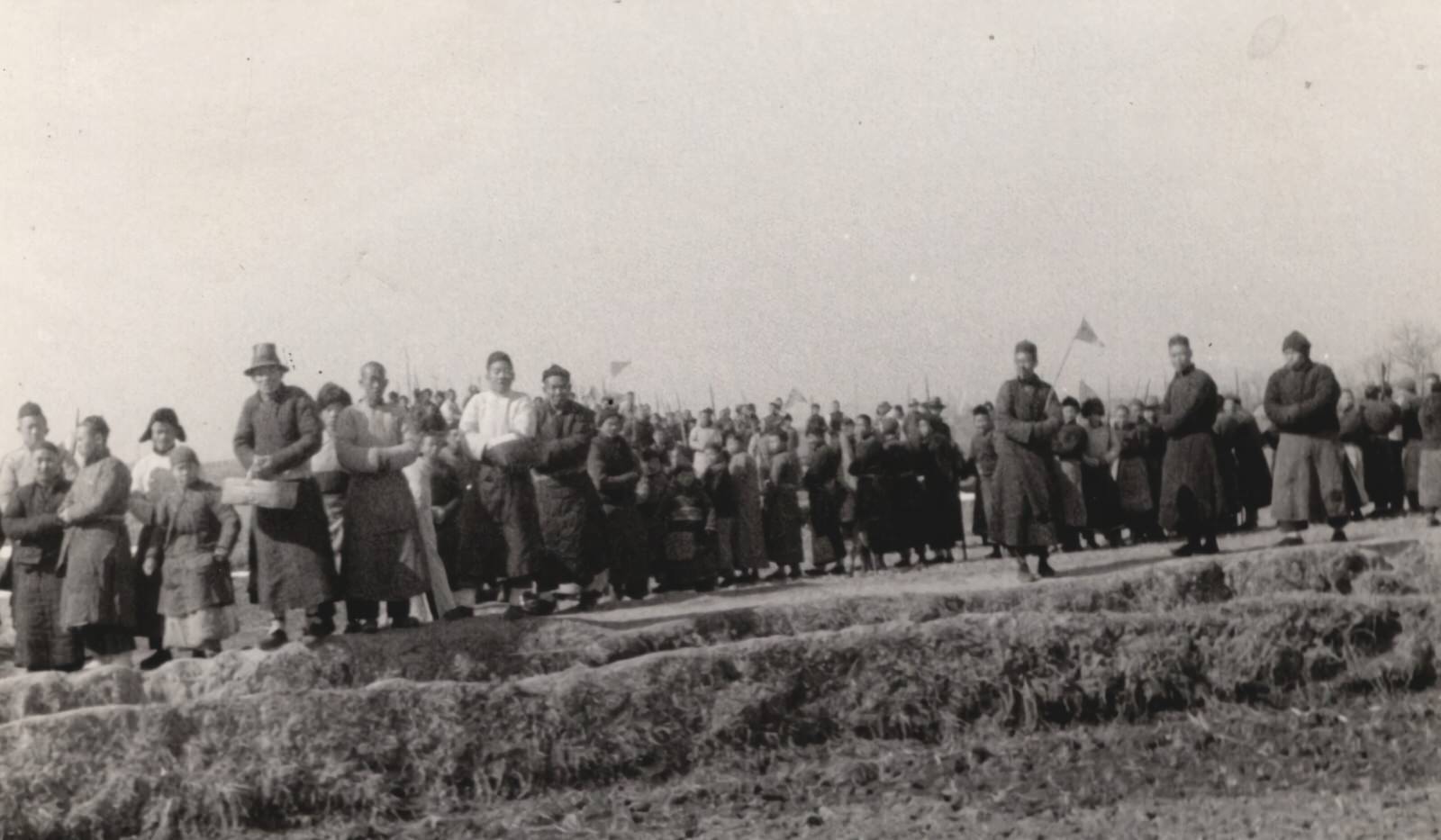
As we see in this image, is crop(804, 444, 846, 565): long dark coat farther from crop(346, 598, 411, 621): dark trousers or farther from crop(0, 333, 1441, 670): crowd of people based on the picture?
crop(346, 598, 411, 621): dark trousers

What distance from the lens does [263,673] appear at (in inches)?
305

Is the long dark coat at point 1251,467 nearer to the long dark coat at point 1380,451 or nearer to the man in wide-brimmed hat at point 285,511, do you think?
the long dark coat at point 1380,451

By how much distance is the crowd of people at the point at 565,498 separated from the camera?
8.60 metres

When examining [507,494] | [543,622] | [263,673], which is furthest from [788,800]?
[507,494]

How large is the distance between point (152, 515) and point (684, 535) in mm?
4711

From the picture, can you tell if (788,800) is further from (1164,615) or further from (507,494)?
(507,494)

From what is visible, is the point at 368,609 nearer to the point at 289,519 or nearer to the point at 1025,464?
the point at 289,519

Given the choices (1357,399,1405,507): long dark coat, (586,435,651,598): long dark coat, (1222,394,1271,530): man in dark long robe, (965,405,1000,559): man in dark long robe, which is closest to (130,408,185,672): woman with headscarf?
(586,435,651,598): long dark coat

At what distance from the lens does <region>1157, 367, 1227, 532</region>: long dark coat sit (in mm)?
11328

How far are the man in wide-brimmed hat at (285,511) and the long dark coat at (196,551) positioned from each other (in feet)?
2.88

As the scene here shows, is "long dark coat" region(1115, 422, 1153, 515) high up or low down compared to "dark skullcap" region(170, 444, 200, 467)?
down

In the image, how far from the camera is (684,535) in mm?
12812

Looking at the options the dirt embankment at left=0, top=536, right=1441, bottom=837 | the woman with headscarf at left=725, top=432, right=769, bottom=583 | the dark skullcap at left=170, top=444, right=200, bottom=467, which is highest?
the dark skullcap at left=170, top=444, right=200, bottom=467

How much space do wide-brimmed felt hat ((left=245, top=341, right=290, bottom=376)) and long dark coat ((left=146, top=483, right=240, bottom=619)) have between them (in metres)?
1.41
